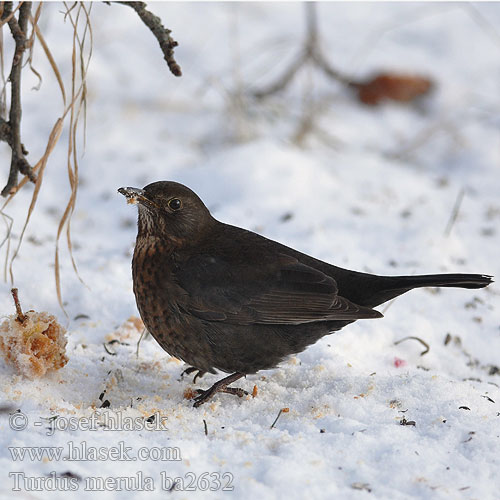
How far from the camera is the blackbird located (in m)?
3.35

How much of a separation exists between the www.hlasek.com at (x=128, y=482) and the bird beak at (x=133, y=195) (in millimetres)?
1367

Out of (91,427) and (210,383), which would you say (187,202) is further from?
(91,427)

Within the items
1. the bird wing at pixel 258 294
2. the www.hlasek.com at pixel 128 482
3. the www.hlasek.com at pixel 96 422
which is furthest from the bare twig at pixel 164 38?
the www.hlasek.com at pixel 128 482

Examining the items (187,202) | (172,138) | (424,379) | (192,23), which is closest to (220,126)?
(172,138)

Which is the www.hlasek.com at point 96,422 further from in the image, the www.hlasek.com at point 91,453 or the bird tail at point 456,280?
the bird tail at point 456,280

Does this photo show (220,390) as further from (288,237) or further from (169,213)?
(288,237)

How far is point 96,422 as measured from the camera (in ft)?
9.37

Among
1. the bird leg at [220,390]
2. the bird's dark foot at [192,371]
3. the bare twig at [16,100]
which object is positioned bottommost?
the bird's dark foot at [192,371]

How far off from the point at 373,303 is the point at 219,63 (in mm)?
5069

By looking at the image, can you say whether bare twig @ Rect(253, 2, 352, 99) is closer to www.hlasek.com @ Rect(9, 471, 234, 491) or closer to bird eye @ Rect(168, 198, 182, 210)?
bird eye @ Rect(168, 198, 182, 210)

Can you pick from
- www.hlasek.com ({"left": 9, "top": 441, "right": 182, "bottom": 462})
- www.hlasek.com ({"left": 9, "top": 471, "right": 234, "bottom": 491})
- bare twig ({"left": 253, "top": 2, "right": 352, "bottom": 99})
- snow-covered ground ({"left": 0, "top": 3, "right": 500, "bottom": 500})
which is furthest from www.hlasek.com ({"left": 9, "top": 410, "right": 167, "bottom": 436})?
bare twig ({"left": 253, "top": 2, "right": 352, "bottom": 99})

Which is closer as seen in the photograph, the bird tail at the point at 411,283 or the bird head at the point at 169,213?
the bird tail at the point at 411,283

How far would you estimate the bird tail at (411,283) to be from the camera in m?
3.37

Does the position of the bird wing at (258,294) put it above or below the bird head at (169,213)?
below
